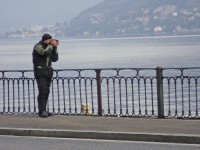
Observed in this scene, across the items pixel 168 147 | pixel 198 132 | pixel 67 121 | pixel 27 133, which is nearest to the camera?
pixel 168 147

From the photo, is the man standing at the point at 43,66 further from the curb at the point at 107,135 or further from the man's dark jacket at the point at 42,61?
the curb at the point at 107,135

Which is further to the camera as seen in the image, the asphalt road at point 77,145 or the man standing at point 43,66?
the man standing at point 43,66

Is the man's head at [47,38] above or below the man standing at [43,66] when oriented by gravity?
above

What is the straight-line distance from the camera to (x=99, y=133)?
40.8ft

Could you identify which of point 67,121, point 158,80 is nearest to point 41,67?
point 67,121

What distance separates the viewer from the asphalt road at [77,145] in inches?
447

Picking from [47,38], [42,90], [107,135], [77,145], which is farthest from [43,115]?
[77,145]

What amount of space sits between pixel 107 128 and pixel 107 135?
0.57 meters

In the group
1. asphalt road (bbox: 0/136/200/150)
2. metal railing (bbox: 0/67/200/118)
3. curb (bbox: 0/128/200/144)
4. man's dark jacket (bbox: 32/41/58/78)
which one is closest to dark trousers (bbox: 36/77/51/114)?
man's dark jacket (bbox: 32/41/58/78)

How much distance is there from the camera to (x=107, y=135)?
40.6ft

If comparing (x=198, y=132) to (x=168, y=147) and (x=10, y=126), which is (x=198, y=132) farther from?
(x=10, y=126)

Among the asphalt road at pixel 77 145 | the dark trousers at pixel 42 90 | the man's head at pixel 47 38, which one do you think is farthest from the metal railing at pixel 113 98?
the asphalt road at pixel 77 145

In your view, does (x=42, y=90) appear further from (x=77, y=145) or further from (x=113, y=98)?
(x=113, y=98)

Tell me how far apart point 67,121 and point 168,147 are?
342 centimetres
